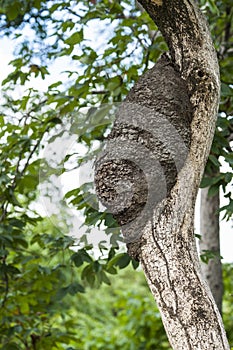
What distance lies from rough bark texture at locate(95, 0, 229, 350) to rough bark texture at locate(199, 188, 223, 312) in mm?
1442

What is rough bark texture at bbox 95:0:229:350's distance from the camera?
112cm

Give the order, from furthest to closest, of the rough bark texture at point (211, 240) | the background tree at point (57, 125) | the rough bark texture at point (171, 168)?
the rough bark texture at point (211, 240), the background tree at point (57, 125), the rough bark texture at point (171, 168)

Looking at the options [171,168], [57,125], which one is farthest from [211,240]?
[171,168]

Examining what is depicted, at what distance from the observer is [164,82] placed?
1.24m

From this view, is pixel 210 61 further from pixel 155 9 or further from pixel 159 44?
pixel 159 44

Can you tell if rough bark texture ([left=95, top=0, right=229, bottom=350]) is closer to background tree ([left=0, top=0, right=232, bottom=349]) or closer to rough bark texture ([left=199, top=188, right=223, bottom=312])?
background tree ([left=0, top=0, right=232, bottom=349])

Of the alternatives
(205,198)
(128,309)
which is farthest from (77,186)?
(128,309)

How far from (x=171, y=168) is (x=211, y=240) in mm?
1568

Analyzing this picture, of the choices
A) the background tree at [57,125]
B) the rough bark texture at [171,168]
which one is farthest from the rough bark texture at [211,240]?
the rough bark texture at [171,168]

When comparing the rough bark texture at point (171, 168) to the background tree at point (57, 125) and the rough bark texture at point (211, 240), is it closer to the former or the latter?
the background tree at point (57, 125)

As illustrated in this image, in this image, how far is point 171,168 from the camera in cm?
117

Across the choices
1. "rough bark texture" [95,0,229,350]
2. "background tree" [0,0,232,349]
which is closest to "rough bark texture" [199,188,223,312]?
"background tree" [0,0,232,349]

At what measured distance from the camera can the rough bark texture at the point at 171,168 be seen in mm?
1120

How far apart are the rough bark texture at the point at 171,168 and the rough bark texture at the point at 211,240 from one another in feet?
4.73
